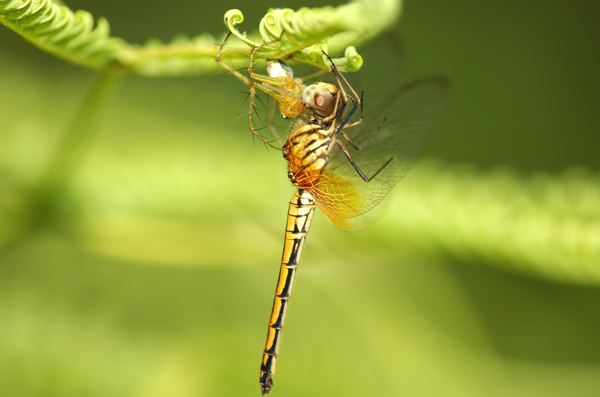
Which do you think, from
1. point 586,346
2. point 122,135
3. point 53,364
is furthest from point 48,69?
point 586,346

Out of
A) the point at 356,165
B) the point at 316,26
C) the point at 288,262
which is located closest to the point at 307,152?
the point at 356,165

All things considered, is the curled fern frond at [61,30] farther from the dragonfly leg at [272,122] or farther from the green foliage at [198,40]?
the dragonfly leg at [272,122]

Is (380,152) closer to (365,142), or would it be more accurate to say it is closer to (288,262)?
(365,142)

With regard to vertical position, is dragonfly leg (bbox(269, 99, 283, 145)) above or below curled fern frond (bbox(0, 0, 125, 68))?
above

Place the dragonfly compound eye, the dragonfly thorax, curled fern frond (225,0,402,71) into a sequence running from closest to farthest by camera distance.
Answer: curled fern frond (225,0,402,71) → the dragonfly compound eye → the dragonfly thorax

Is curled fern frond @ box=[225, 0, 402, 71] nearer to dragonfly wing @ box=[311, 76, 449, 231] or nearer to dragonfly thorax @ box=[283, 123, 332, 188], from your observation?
dragonfly thorax @ box=[283, 123, 332, 188]

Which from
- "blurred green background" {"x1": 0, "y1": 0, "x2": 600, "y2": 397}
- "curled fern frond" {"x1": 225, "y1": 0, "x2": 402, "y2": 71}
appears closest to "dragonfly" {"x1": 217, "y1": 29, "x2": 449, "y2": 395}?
"blurred green background" {"x1": 0, "y1": 0, "x2": 600, "y2": 397}

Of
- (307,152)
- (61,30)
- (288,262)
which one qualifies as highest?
(307,152)
